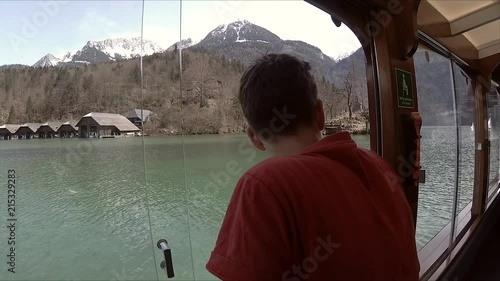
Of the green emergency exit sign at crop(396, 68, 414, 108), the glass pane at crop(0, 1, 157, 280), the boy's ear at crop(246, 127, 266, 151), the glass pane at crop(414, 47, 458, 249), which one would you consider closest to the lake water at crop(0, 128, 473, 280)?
the glass pane at crop(0, 1, 157, 280)

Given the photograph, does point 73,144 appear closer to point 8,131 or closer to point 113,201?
point 8,131

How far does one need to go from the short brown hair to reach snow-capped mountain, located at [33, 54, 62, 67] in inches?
24.8

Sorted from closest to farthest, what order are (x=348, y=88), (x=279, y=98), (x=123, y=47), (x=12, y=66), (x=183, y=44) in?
(x=279, y=98), (x=12, y=66), (x=123, y=47), (x=183, y=44), (x=348, y=88)

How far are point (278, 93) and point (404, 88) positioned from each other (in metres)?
1.68

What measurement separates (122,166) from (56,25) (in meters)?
0.51

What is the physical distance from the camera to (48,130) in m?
0.89

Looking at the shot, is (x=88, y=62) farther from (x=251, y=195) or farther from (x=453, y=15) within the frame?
(x=453, y=15)

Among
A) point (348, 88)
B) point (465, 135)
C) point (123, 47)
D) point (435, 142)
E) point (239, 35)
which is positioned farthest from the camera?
point (465, 135)

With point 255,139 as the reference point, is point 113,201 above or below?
below

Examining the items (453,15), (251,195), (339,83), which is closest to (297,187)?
(251,195)

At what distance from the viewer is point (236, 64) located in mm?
1196


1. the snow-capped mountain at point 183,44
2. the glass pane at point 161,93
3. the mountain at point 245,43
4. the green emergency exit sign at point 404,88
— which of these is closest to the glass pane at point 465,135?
the green emergency exit sign at point 404,88

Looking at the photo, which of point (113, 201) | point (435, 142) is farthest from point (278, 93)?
point (435, 142)

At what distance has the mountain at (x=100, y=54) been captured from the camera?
35.3 inches
